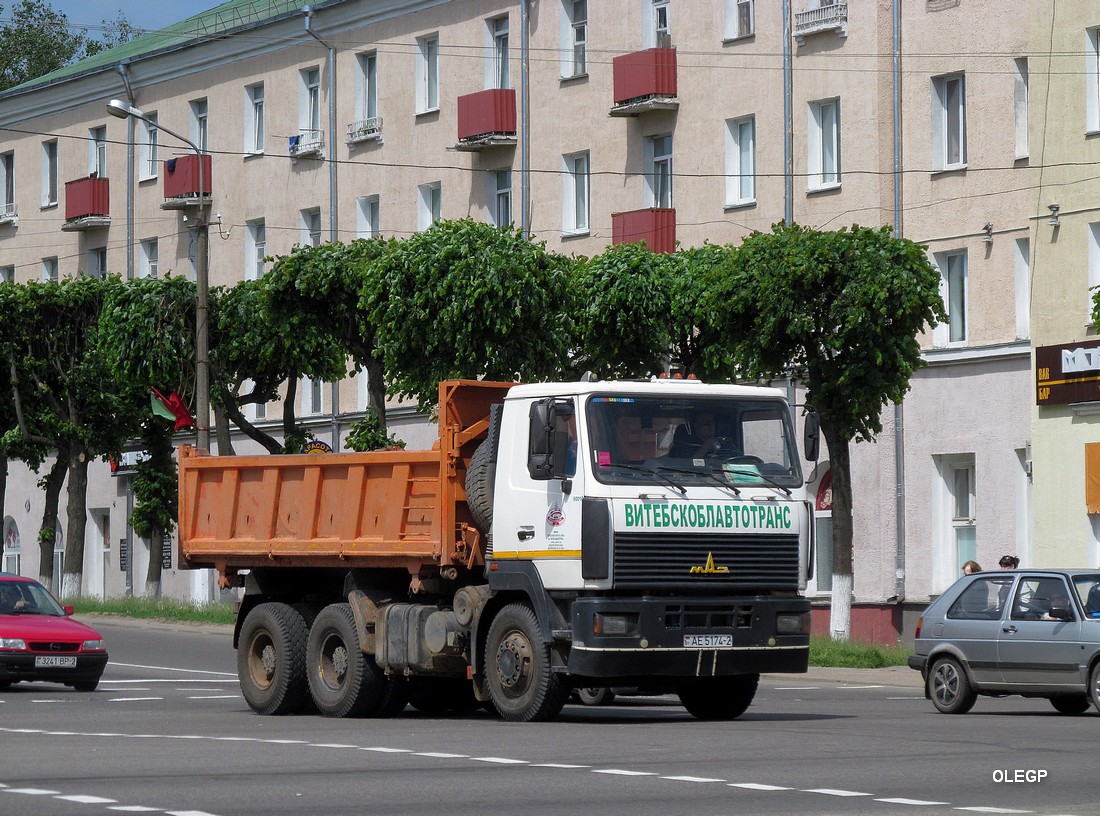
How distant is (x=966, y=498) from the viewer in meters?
38.2

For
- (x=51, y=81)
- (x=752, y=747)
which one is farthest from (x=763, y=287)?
(x=51, y=81)

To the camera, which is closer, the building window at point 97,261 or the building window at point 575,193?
the building window at point 575,193

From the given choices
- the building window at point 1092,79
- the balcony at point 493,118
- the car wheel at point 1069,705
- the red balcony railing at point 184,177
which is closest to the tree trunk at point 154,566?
the red balcony railing at point 184,177

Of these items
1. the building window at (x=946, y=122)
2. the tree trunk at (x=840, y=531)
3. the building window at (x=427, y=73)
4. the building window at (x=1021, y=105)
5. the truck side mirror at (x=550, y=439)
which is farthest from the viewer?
the building window at (x=427, y=73)

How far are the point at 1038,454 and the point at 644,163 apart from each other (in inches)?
459

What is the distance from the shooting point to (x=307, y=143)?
51625mm

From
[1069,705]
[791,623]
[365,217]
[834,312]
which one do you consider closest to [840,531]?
[834,312]

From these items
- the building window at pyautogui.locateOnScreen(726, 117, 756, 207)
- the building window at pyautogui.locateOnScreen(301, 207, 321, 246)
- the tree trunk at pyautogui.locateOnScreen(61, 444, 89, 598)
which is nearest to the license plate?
the building window at pyautogui.locateOnScreen(726, 117, 756, 207)

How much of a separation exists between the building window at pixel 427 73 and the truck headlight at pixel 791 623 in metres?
31.8

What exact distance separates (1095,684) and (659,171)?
81.7 feet

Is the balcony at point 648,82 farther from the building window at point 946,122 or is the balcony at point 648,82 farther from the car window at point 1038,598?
the car window at point 1038,598

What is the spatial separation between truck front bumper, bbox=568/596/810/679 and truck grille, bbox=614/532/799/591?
0.15 metres

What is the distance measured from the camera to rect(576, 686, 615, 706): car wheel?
21234 mm

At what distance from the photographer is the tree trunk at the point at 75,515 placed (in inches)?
1978
